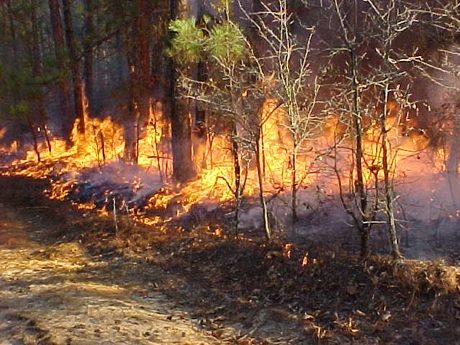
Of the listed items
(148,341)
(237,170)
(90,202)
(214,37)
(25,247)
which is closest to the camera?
(148,341)

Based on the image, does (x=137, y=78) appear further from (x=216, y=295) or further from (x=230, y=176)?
(x=216, y=295)

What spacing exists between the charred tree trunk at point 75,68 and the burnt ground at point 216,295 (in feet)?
25.3

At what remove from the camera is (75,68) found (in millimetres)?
16000

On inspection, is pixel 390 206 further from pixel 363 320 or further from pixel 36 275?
pixel 36 275

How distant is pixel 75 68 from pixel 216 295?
11539mm

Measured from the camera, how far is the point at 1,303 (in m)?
6.46

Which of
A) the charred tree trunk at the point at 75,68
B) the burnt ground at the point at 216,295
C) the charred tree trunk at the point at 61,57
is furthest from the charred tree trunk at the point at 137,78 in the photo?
the burnt ground at the point at 216,295

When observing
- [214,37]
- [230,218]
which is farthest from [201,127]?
[214,37]

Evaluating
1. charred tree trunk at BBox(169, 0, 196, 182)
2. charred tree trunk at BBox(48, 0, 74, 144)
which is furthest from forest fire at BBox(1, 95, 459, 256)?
charred tree trunk at BBox(48, 0, 74, 144)

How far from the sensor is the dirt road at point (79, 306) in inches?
214

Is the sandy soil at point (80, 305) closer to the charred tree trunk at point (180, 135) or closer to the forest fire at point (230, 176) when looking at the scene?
the forest fire at point (230, 176)

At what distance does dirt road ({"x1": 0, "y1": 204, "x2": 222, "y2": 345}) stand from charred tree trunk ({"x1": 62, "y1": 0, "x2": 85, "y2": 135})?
7.45m

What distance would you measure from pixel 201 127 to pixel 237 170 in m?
3.55

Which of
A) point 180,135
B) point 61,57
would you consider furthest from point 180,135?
point 61,57
